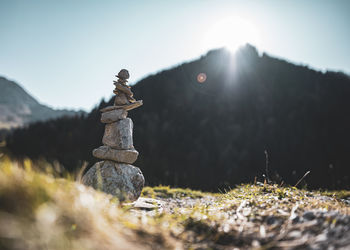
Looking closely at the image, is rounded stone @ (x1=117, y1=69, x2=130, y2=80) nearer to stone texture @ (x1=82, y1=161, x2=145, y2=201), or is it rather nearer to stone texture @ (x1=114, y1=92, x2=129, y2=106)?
stone texture @ (x1=114, y1=92, x2=129, y2=106)

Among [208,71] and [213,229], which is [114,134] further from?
[208,71]

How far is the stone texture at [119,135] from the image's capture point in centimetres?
654

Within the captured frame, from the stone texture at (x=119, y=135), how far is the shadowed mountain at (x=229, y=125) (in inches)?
431

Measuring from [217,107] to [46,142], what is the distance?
25689 mm

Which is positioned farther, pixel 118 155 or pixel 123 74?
pixel 123 74

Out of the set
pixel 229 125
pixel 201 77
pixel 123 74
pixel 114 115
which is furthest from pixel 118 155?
pixel 201 77

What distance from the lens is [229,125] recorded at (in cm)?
2412

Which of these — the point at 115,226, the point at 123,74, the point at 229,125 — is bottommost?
the point at 115,226

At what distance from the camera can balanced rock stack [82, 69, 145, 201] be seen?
237 inches

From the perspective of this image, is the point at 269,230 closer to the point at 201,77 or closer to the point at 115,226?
the point at 115,226

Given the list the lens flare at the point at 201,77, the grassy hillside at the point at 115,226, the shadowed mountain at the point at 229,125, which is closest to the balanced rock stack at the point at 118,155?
the grassy hillside at the point at 115,226

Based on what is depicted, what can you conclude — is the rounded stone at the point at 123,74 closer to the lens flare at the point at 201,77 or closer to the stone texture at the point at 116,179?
the stone texture at the point at 116,179

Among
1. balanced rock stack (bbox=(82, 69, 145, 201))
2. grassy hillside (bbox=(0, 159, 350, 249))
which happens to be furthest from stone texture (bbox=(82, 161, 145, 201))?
grassy hillside (bbox=(0, 159, 350, 249))

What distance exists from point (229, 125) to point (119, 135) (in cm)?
1961
